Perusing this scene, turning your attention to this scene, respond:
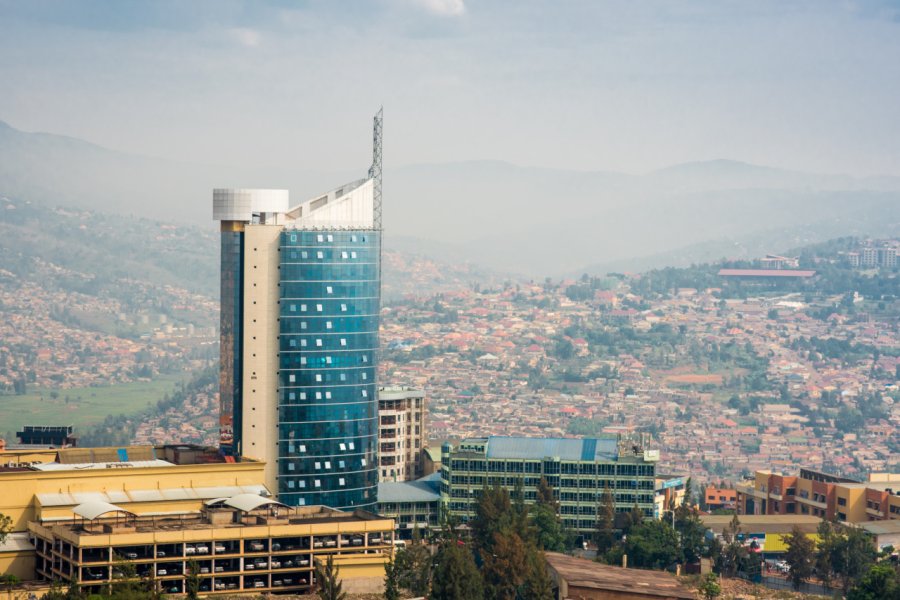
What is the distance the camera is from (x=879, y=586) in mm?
69562

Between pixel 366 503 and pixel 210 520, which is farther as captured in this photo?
pixel 366 503

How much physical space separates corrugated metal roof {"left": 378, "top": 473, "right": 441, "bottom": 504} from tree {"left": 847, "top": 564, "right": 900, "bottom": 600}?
25187mm

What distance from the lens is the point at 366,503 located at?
79312 millimetres

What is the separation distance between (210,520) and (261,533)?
216 cm

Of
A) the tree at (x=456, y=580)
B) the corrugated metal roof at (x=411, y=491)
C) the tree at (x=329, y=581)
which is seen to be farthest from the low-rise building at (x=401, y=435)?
the tree at (x=456, y=580)

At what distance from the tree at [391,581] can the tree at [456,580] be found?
1431mm

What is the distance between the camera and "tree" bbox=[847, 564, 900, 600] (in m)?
69.0

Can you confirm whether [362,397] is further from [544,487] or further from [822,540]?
[822,540]

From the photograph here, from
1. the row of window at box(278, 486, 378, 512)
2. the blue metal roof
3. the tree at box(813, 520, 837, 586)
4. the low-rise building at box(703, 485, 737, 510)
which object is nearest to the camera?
the row of window at box(278, 486, 378, 512)

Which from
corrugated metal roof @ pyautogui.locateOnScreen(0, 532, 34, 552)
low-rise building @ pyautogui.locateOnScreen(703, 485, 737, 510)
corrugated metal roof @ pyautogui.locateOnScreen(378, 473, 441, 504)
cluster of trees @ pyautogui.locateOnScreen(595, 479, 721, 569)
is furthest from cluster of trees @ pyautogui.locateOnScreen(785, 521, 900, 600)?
corrugated metal roof @ pyautogui.locateOnScreen(0, 532, 34, 552)

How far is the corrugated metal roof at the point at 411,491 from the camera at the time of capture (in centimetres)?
8800

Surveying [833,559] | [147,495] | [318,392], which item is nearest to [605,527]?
[833,559]

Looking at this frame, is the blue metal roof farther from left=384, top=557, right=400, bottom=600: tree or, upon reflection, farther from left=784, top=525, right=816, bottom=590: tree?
left=384, top=557, right=400, bottom=600: tree

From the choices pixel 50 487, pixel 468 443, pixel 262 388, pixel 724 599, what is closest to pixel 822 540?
pixel 724 599
